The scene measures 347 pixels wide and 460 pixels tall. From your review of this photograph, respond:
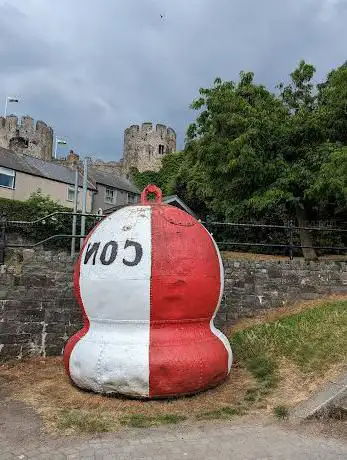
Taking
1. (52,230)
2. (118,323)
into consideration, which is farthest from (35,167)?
(118,323)

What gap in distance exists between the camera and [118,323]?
5.62 m

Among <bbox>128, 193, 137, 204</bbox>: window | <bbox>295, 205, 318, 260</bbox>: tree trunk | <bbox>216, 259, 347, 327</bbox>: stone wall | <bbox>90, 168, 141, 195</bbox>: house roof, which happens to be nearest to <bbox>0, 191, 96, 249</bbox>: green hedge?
<bbox>216, 259, 347, 327</bbox>: stone wall

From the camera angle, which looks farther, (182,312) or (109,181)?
(109,181)

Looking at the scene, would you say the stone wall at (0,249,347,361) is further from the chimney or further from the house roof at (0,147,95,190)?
the chimney

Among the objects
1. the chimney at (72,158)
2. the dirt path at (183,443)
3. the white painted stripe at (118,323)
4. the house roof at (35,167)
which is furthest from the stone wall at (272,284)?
the chimney at (72,158)

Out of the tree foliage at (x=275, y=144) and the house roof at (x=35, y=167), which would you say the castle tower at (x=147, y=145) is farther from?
the tree foliage at (x=275, y=144)

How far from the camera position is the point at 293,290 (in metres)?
9.33

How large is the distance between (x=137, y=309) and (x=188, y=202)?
89.4 feet

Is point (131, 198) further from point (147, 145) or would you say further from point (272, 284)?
point (272, 284)

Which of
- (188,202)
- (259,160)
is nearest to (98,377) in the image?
(259,160)

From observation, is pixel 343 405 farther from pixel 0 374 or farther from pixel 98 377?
pixel 0 374

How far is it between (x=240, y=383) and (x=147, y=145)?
186 ft

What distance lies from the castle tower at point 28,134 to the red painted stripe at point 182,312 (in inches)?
2292

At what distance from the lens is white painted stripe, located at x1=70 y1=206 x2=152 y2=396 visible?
17.7ft
